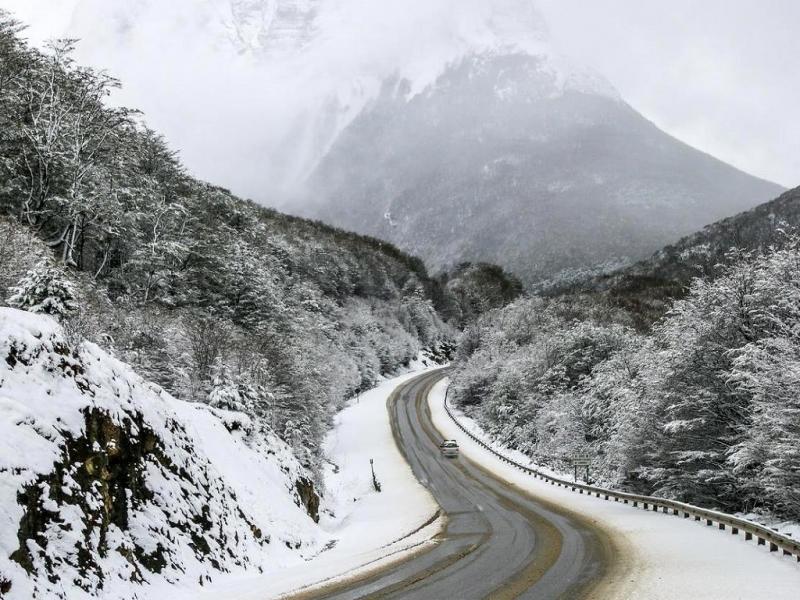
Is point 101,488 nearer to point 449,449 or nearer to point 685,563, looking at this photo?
point 685,563

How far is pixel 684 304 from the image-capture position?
896 inches

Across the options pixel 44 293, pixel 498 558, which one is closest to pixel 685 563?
pixel 498 558

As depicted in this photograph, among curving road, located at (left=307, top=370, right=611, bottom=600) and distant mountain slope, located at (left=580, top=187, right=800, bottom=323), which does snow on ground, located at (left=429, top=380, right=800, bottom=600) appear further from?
distant mountain slope, located at (left=580, top=187, right=800, bottom=323)

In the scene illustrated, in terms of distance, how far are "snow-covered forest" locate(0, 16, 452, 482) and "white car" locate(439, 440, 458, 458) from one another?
33.2 ft

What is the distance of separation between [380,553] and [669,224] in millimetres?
162125

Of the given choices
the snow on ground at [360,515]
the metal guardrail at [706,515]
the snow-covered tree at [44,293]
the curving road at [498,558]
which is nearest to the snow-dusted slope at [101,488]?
the snow on ground at [360,515]

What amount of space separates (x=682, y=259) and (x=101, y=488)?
107 metres

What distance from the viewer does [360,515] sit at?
969 inches

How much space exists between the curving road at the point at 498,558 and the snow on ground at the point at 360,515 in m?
0.85

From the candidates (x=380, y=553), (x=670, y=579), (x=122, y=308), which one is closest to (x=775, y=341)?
(x=670, y=579)

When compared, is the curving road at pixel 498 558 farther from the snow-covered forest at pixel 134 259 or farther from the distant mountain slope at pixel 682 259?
the distant mountain slope at pixel 682 259

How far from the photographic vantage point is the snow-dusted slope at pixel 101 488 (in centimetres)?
744

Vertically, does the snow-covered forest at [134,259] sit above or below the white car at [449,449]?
above

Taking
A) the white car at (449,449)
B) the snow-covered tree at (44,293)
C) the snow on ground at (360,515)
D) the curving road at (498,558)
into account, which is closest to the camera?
the curving road at (498,558)
